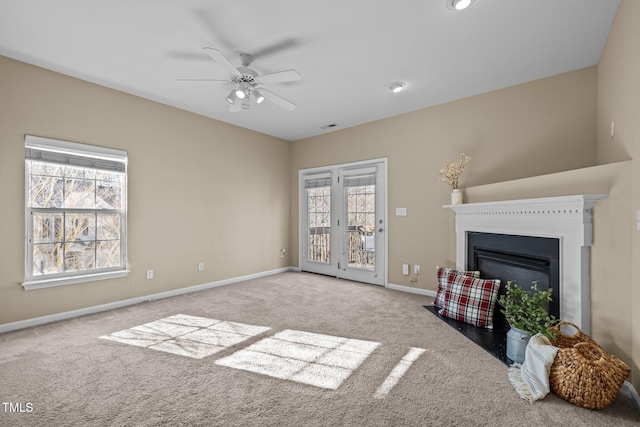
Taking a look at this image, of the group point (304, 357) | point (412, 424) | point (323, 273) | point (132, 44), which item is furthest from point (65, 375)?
point (323, 273)

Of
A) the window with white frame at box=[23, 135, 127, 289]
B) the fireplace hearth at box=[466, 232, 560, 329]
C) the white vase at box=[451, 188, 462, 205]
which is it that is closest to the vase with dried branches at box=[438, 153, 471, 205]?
the white vase at box=[451, 188, 462, 205]

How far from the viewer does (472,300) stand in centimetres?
295

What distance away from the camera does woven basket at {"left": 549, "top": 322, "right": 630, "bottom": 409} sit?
168cm

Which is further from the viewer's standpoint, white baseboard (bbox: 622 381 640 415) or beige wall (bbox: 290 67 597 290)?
beige wall (bbox: 290 67 597 290)

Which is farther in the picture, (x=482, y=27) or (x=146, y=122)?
(x=146, y=122)

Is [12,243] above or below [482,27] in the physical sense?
below

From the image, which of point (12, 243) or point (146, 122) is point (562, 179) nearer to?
point (146, 122)

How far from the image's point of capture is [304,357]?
2352 mm

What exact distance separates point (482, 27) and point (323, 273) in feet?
13.8

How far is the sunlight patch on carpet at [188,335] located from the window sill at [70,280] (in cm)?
93

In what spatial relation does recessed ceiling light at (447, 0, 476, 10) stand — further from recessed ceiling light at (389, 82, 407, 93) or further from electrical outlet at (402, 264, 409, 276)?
electrical outlet at (402, 264, 409, 276)

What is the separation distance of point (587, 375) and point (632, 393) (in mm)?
415

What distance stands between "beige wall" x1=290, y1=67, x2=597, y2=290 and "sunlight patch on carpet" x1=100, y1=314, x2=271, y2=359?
251 cm

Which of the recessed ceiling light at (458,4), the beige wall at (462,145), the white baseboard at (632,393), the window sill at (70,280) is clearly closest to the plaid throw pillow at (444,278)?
the beige wall at (462,145)
